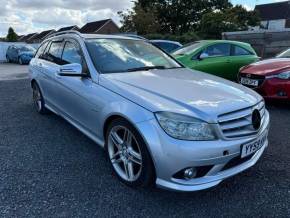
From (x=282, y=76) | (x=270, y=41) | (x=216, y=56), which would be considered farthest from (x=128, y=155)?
(x=270, y=41)

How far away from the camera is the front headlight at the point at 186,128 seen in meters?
2.67

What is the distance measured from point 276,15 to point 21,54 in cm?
5220

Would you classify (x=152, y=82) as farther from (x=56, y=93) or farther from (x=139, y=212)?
(x=56, y=93)

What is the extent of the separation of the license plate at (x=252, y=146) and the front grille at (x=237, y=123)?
10cm

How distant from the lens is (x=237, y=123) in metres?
2.90

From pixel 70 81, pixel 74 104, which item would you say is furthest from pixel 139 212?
pixel 70 81

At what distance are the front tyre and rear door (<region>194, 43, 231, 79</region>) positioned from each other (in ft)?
16.4

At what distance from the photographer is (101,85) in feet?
11.5

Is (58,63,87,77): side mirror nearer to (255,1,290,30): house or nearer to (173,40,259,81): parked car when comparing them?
(173,40,259,81): parked car

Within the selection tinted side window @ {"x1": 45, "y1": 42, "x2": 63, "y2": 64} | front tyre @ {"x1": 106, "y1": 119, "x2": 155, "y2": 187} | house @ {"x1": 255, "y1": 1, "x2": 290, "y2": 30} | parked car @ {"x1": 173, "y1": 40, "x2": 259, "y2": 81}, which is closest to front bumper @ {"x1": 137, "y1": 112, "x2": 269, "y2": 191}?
front tyre @ {"x1": 106, "y1": 119, "x2": 155, "y2": 187}

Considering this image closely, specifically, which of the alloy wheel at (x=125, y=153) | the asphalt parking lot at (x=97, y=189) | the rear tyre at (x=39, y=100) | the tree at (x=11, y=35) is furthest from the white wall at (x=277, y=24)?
the alloy wheel at (x=125, y=153)

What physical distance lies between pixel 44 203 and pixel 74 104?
154cm

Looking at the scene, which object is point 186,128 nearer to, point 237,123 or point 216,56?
point 237,123

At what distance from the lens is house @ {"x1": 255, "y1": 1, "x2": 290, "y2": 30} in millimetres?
56656
